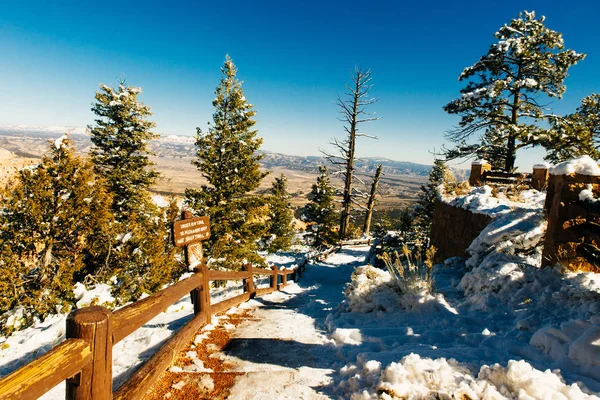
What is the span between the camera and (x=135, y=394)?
8.83ft

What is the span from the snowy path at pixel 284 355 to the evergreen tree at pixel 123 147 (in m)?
14.3

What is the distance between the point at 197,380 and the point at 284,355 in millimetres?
1245

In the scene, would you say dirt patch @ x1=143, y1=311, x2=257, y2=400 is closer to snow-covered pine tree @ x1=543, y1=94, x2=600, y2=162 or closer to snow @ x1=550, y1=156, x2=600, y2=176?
snow @ x1=550, y1=156, x2=600, y2=176

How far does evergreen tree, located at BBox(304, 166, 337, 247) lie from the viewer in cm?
3041

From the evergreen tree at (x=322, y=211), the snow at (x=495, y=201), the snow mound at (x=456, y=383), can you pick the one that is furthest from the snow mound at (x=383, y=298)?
the evergreen tree at (x=322, y=211)

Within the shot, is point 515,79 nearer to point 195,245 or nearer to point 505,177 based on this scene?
point 505,177

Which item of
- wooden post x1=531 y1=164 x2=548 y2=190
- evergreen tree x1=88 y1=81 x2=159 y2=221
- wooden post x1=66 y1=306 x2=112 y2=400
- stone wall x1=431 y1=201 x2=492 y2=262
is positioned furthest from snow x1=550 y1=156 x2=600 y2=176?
evergreen tree x1=88 y1=81 x2=159 y2=221

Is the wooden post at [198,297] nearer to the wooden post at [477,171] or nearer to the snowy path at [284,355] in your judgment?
the snowy path at [284,355]

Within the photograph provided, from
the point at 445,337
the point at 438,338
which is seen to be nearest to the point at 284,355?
the point at 438,338

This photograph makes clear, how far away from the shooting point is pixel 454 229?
9.47 metres

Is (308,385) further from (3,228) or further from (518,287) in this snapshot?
(3,228)

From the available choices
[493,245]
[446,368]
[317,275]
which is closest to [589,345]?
[446,368]

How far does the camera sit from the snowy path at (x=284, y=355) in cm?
321

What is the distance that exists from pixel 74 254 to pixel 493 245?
13.3 meters
